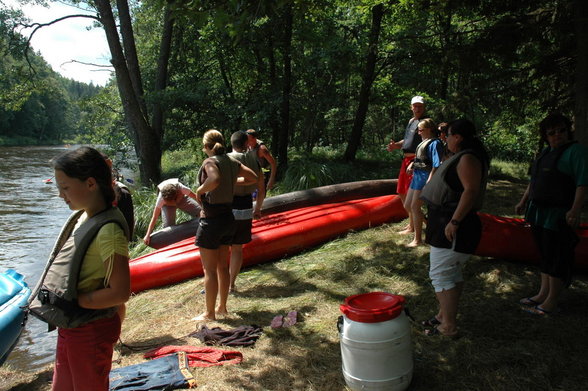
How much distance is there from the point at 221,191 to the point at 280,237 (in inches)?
98.2

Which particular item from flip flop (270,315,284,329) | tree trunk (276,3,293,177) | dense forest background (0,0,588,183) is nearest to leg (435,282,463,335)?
flip flop (270,315,284,329)

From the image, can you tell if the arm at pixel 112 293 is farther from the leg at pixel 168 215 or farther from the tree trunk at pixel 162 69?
the tree trunk at pixel 162 69

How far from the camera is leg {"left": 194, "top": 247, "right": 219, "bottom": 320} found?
428 centimetres

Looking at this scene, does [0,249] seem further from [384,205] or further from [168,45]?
[384,205]

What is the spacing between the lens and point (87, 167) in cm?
211

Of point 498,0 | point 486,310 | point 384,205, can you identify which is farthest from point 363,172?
point 486,310

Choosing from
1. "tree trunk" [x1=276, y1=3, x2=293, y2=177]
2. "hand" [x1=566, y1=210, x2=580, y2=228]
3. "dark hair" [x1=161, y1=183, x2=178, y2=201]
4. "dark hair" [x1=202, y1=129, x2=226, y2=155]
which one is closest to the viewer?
"hand" [x1=566, y1=210, x2=580, y2=228]

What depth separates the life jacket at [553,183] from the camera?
12.3ft

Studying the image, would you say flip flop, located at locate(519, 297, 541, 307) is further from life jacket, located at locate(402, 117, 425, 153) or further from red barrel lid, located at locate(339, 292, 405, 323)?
life jacket, located at locate(402, 117, 425, 153)

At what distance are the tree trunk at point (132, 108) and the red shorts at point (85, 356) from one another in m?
10.3

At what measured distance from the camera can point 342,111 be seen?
15234mm

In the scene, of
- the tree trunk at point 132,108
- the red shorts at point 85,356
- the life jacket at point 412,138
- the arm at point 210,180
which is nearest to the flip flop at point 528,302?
the life jacket at point 412,138

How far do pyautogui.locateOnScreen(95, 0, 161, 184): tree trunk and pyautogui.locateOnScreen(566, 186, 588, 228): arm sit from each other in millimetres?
10361

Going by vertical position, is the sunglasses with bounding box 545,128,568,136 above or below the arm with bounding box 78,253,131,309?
above
